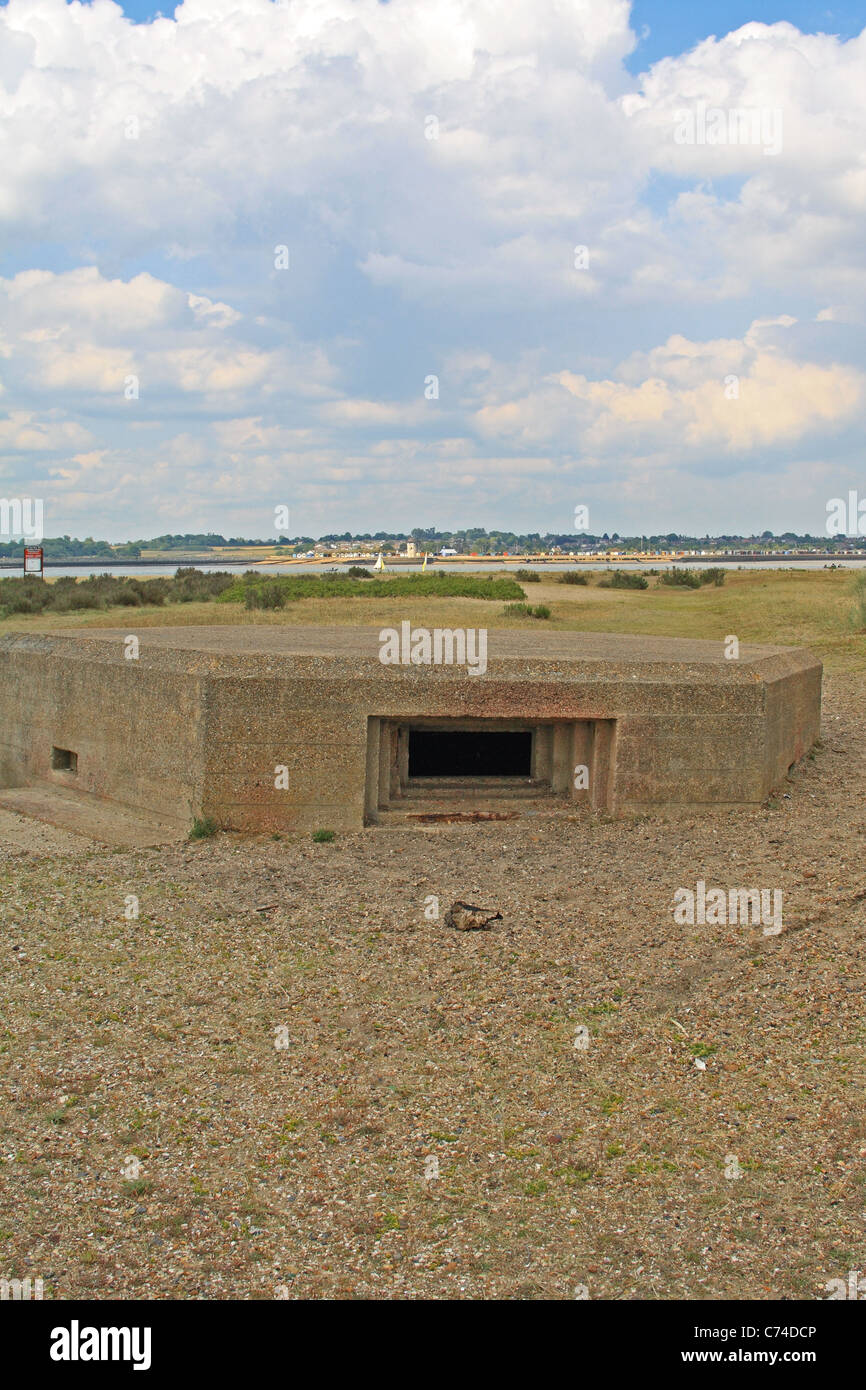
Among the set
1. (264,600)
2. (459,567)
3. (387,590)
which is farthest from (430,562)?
(264,600)

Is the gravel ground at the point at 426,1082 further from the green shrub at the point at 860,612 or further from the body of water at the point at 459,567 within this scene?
the body of water at the point at 459,567

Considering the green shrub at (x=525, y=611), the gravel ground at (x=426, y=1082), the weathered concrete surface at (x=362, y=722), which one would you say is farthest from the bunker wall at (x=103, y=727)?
the green shrub at (x=525, y=611)

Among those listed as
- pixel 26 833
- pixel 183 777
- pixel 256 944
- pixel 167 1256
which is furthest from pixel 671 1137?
→ pixel 26 833

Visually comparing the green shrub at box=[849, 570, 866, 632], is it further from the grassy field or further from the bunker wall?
the bunker wall

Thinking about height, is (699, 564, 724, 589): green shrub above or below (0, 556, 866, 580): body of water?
below

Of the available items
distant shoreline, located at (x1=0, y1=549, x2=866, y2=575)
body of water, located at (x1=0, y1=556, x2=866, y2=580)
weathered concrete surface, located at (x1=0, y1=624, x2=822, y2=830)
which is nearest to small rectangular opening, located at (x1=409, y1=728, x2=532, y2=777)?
weathered concrete surface, located at (x1=0, y1=624, x2=822, y2=830)

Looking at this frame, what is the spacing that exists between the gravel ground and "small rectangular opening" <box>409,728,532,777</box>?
1611 millimetres

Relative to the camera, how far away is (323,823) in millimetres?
7020

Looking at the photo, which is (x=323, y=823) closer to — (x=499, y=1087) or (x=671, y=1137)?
(x=499, y=1087)

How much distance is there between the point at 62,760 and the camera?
27.5ft

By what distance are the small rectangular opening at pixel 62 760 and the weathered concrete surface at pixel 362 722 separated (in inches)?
10.9

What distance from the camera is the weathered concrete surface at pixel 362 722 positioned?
6.94m

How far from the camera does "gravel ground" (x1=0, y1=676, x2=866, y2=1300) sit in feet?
9.81

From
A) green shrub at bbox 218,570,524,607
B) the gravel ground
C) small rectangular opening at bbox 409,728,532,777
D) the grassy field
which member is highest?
green shrub at bbox 218,570,524,607
